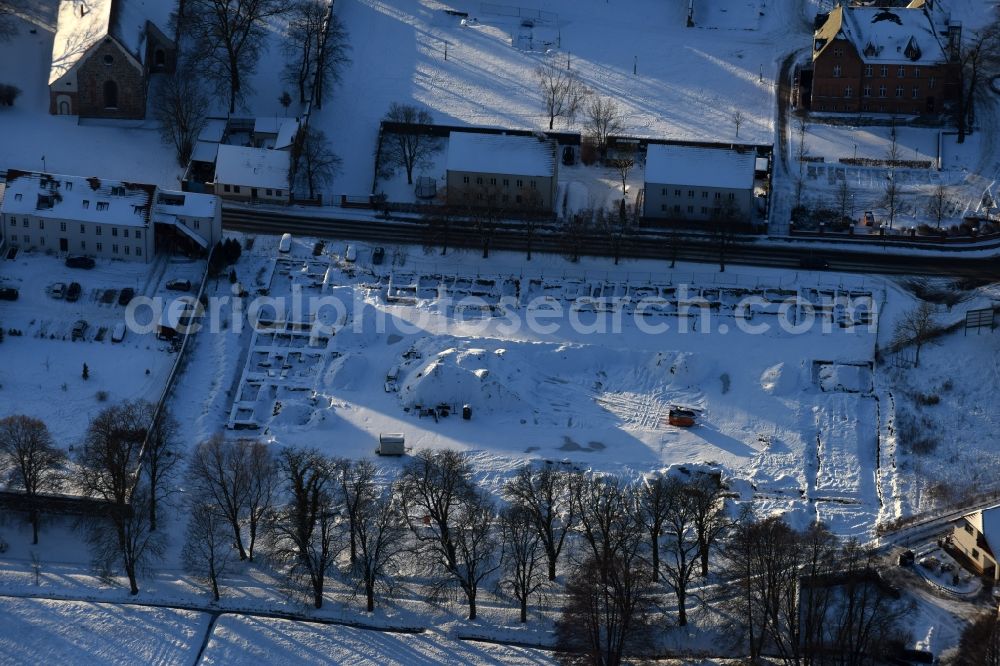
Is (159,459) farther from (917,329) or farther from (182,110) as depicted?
(917,329)

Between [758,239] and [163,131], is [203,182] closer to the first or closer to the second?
[163,131]

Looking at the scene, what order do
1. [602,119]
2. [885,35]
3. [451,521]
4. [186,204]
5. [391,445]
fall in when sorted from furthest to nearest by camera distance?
[885,35] < [602,119] < [186,204] < [391,445] < [451,521]

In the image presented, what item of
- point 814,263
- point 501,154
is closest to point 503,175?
point 501,154

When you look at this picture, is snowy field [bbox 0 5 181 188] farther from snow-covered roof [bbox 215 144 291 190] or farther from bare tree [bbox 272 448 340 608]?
bare tree [bbox 272 448 340 608]

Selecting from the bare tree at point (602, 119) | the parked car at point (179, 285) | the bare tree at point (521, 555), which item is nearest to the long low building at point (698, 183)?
the bare tree at point (602, 119)

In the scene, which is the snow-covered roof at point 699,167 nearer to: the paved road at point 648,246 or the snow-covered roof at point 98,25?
the paved road at point 648,246
